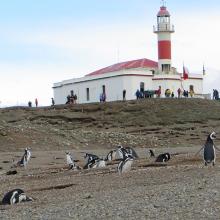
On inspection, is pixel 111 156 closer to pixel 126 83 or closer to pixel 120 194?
pixel 120 194

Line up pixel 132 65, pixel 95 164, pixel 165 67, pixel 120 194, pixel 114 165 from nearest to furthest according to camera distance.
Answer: pixel 120 194
pixel 95 164
pixel 114 165
pixel 165 67
pixel 132 65

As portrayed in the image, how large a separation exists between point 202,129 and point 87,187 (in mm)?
30198

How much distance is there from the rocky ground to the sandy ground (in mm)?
14

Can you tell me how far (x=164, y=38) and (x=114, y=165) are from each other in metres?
46.4

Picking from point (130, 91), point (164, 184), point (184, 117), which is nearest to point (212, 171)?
point (164, 184)

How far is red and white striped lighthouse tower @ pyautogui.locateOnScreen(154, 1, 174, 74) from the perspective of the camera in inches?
2598

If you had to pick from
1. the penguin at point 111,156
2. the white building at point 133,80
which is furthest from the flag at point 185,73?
the penguin at point 111,156

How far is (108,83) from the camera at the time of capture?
6306cm

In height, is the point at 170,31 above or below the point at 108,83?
above

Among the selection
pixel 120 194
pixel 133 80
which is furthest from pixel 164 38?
pixel 120 194

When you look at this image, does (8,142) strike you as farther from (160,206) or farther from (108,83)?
(108,83)

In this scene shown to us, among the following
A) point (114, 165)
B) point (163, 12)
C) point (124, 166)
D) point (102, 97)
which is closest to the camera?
point (124, 166)

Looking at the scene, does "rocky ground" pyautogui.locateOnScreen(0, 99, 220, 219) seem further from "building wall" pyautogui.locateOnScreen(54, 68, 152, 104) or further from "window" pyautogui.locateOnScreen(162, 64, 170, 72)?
"window" pyautogui.locateOnScreen(162, 64, 170, 72)

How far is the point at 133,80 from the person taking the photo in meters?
61.6
